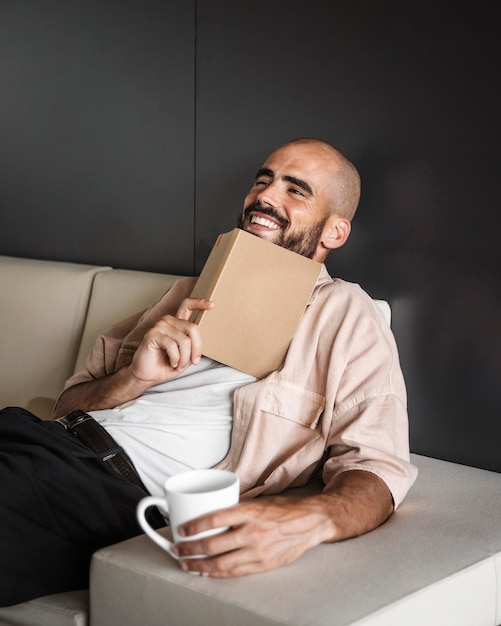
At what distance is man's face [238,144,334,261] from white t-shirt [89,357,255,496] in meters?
0.31

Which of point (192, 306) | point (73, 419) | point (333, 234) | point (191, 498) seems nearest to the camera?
point (191, 498)

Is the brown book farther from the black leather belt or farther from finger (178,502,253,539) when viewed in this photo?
finger (178,502,253,539)

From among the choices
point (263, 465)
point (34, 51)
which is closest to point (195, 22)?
point (34, 51)

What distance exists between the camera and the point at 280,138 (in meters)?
2.20

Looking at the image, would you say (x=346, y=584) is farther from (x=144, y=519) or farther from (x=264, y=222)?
(x=264, y=222)

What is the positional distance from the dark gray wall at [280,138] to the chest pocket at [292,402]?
1.23ft

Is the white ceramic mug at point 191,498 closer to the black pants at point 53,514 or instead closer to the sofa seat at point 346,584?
Result: the sofa seat at point 346,584

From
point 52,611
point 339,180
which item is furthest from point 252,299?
point 52,611

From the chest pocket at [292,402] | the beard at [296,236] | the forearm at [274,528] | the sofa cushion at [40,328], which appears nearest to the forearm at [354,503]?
the forearm at [274,528]

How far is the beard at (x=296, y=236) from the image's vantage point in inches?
73.5

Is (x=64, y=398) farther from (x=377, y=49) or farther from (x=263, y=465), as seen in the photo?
(x=377, y=49)

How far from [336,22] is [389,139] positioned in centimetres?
32

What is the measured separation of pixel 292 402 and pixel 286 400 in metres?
0.01

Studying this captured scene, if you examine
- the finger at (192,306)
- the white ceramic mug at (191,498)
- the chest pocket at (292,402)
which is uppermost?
the finger at (192,306)
